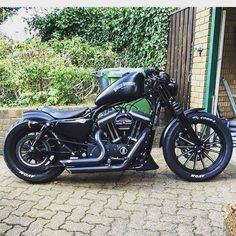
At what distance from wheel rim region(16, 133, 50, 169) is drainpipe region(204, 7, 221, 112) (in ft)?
8.35

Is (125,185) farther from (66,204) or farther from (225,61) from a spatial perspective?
(225,61)

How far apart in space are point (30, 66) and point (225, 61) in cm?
356

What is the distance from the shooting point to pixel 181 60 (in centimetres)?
612

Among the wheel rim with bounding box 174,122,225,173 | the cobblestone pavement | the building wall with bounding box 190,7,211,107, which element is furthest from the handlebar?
the building wall with bounding box 190,7,211,107

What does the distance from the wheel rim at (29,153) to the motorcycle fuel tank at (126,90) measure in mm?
826

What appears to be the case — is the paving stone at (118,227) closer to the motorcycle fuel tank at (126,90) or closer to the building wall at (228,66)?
the motorcycle fuel tank at (126,90)

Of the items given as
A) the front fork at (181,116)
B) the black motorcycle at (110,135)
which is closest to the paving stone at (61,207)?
the black motorcycle at (110,135)

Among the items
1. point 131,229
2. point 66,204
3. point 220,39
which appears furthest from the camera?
point 220,39

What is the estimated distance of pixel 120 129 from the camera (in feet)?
12.2

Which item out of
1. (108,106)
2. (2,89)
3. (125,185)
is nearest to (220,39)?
(108,106)

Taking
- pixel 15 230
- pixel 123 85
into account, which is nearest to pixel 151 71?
pixel 123 85

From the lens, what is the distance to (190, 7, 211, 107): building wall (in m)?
5.11

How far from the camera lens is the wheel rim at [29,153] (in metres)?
3.74

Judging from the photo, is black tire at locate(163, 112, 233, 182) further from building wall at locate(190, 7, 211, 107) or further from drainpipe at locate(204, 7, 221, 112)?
building wall at locate(190, 7, 211, 107)
